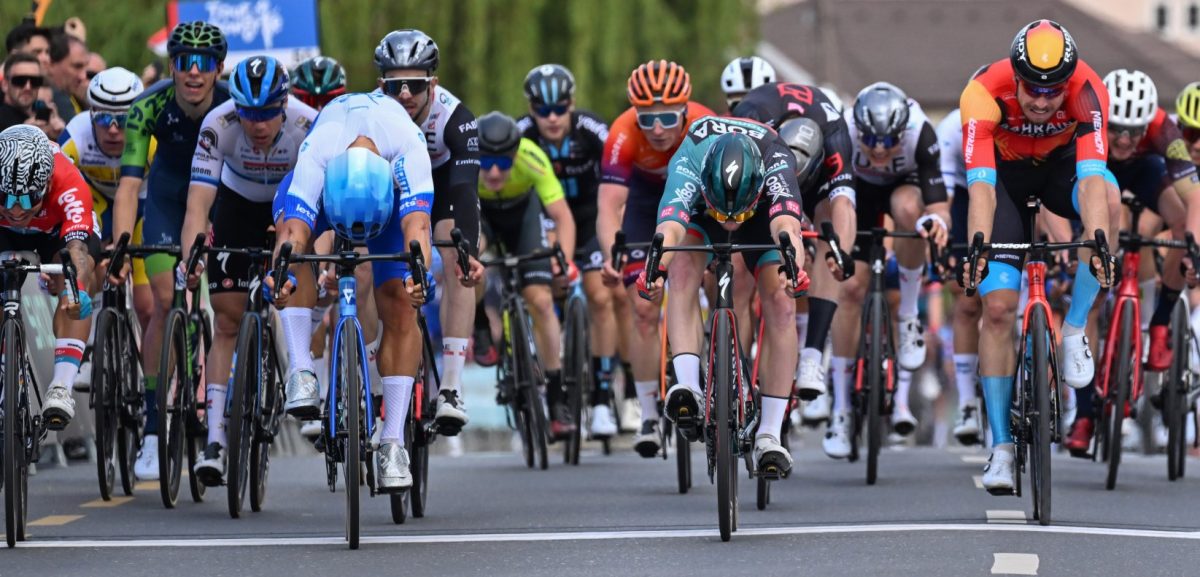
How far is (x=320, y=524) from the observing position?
11.1 metres

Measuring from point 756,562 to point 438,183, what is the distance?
372 centimetres

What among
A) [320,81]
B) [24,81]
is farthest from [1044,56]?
[24,81]

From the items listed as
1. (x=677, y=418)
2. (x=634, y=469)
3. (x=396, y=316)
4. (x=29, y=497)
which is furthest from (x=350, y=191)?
(x=634, y=469)

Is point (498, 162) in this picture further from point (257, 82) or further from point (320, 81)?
point (257, 82)

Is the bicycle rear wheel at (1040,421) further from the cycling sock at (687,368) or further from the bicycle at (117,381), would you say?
the bicycle at (117,381)

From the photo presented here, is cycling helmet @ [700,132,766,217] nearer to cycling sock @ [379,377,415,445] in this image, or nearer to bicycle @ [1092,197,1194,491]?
cycling sock @ [379,377,415,445]

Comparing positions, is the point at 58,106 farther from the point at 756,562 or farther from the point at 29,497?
the point at 756,562

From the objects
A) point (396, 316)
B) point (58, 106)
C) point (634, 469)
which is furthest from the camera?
point (58, 106)

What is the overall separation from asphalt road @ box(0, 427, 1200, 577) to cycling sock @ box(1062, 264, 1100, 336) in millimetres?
870

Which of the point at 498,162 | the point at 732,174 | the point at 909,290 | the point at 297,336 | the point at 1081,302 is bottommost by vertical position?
the point at 297,336

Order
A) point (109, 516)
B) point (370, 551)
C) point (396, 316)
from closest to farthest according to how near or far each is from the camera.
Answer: point (370, 551)
point (396, 316)
point (109, 516)

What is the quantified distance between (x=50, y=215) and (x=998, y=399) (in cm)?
452

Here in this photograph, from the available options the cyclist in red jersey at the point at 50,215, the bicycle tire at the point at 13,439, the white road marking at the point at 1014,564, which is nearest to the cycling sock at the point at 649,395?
the cyclist in red jersey at the point at 50,215

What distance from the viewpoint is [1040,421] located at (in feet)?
33.9
